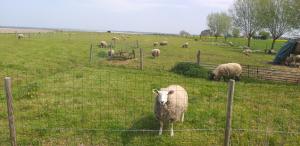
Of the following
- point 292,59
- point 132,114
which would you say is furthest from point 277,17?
point 132,114

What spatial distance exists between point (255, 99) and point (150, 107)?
15.2ft

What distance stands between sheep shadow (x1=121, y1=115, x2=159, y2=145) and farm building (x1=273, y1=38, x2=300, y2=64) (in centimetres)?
2316

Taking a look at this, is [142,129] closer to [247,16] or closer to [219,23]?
[247,16]

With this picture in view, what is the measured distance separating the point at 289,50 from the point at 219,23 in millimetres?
69221

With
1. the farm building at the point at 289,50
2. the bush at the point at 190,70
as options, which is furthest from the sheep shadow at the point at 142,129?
the farm building at the point at 289,50

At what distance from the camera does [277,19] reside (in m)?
47.2

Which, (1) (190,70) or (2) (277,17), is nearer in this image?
(1) (190,70)

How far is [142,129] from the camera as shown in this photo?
9.03 metres

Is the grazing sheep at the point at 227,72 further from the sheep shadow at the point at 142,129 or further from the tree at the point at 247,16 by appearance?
the tree at the point at 247,16

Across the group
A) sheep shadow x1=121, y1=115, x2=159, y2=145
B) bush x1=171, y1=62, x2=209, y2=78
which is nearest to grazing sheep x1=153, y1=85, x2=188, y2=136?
sheep shadow x1=121, y1=115, x2=159, y2=145

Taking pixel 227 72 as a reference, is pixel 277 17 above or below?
above

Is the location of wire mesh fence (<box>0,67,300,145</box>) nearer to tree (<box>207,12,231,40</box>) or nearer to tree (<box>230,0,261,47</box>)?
tree (<box>230,0,261,47</box>)

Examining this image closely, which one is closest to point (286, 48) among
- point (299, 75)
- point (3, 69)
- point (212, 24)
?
point (299, 75)

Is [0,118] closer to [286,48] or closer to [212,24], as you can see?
[286,48]
